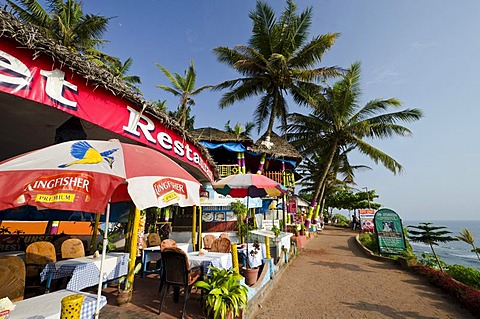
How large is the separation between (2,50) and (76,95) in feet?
2.92

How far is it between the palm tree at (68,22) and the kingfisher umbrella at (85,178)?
16.9 meters

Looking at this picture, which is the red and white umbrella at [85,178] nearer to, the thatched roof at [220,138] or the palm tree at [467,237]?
the palm tree at [467,237]

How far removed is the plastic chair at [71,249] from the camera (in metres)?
5.42

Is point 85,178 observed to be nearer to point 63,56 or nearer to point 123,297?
point 63,56

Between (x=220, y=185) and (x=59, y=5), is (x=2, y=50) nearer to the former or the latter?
(x=220, y=185)

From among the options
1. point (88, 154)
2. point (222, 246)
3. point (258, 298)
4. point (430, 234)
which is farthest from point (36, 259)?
point (430, 234)

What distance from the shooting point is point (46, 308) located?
236 cm

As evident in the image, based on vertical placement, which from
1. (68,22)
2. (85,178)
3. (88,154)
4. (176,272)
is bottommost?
(176,272)

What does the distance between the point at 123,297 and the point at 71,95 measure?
3.69 m

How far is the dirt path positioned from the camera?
503cm

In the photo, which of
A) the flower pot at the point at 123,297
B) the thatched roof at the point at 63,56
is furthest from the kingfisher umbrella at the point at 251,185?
the flower pot at the point at 123,297

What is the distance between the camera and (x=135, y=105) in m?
4.39

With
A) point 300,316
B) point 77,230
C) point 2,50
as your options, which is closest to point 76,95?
point 2,50

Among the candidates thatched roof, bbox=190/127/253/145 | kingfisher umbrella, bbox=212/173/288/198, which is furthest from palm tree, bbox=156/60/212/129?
kingfisher umbrella, bbox=212/173/288/198
